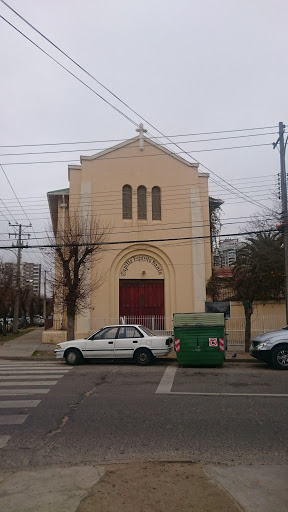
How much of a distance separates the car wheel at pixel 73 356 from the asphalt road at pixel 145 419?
2.77m

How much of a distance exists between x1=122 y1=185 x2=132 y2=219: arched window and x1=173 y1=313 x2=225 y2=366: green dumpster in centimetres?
1085

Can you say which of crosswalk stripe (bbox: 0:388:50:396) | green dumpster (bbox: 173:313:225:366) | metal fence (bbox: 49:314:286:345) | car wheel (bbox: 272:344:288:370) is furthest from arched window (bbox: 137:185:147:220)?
crosswalk stripe (bbox: 0:388:50:396)

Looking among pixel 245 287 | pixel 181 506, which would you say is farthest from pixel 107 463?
pixel 245 287

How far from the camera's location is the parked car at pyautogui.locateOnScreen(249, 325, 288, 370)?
45.1 feet

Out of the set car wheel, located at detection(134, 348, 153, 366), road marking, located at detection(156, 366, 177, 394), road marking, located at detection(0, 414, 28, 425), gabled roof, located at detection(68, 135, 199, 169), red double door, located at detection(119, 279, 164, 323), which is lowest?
road marking, located at detection(156, 366, 177, 394)

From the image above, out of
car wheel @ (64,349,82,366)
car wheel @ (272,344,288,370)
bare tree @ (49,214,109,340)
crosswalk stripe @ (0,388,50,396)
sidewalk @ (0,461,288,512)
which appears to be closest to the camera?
sidewalk @ (0,461,288,512)

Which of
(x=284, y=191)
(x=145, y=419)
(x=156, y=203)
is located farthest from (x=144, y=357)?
(x=156, y=203)

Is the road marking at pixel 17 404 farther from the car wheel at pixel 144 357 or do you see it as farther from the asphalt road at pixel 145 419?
the car wheel at pixel 144 357

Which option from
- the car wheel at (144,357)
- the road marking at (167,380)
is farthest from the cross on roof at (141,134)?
the road marking at (167,380)

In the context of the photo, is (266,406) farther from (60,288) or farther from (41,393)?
(60,288)

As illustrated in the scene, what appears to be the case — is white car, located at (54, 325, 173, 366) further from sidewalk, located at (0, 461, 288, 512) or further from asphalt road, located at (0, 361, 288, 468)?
sidewalk, located at (0, 461, 288, 512)

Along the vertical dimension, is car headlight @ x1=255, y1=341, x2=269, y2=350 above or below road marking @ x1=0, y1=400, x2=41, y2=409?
above

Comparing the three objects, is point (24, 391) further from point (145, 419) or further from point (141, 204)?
point (141, 204)

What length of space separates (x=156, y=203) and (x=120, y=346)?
37.9 feet
